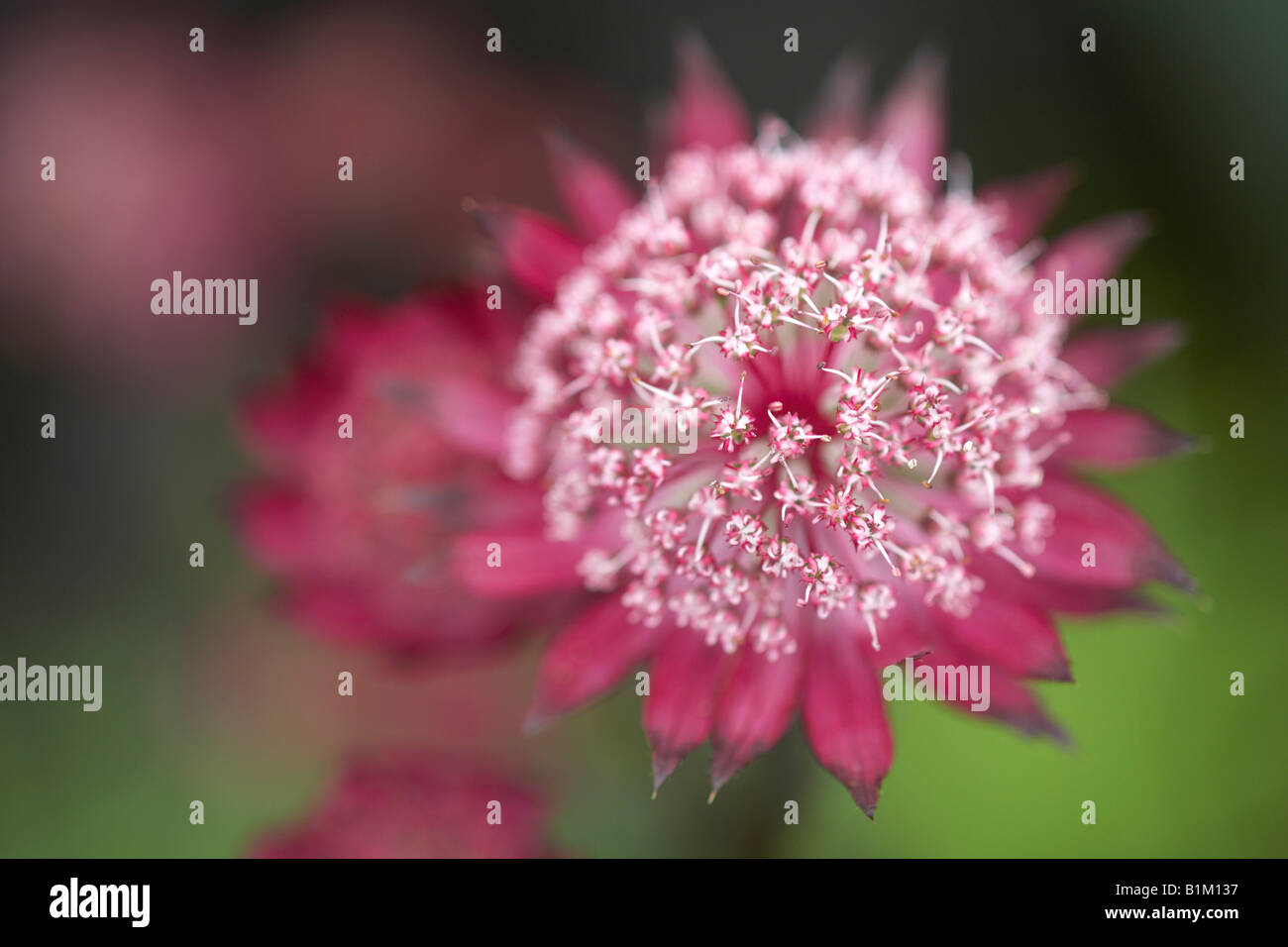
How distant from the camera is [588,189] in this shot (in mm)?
1820

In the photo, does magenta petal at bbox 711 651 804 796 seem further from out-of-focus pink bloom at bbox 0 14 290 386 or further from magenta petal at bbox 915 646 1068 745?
out-of-focus pink bloom at bbox 0 14 290 386

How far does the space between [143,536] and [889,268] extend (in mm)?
2175

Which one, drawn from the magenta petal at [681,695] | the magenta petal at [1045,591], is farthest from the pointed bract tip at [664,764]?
the magenta petal at [1045,591]

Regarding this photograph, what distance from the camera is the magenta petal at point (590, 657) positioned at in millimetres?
1533

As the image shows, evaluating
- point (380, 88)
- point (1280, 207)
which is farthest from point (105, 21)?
point (1280, 207)

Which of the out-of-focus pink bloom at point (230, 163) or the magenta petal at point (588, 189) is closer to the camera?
the magenta petal at point (588, 189)

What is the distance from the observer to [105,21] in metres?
2.64

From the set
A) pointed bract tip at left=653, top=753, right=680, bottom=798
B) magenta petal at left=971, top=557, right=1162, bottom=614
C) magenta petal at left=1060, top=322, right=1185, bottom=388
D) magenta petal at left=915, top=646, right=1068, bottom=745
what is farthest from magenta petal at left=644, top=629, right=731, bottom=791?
magenta petal at left=1060, top=322, right=1185, bottom=388

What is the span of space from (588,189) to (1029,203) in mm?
802

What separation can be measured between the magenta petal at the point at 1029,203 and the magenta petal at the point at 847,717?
849 mm

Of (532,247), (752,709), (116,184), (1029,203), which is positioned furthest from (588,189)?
(116,184)

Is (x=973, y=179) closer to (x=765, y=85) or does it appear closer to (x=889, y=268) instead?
(x=765, y=85)

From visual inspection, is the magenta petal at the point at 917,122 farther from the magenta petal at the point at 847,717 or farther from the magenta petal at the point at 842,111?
the magenta petal at the point at 847,717

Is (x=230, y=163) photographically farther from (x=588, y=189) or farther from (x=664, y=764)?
(x=664, y=764)
